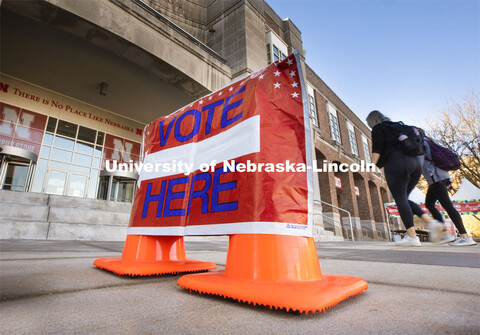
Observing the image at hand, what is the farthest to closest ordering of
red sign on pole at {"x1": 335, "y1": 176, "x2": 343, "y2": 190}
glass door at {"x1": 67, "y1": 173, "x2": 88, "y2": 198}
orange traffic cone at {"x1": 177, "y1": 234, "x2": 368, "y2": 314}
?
red sign on pole at {"x1": 335, "y1": 176, "x2": 343, "y2": 190}
glass door at {"x1": 67, "y1": 173, "x2": 88, "y2": 198}
orange traffic cone at {"x1": 177, "y1": 234, "x2": 368, "y2": 314}

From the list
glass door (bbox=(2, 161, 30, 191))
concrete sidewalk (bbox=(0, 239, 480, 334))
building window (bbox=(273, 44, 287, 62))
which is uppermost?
building window (bbox=(273, 44, 287, 62))

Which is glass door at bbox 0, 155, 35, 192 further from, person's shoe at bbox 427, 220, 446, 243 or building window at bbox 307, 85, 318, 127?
building window at bbox 307, 85, 318, 127

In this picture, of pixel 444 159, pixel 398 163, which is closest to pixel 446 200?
pixel 444 159

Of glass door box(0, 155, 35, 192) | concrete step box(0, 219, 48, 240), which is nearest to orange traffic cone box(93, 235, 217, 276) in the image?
concrete step box(0, 219, 48, 240)

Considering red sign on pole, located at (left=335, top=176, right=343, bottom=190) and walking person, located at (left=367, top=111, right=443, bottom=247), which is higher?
red sign on pole, located at (left=335, top=176, right=343, bottom=190)

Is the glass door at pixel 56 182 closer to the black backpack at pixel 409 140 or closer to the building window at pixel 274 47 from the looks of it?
the building window at pixel 274 47

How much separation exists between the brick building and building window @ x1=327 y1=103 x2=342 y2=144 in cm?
256

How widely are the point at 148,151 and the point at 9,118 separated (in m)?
9.17

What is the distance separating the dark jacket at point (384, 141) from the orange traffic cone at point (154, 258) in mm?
2072

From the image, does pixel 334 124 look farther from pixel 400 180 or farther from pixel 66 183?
pixel 66 183

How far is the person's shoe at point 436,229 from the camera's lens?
2.32 m

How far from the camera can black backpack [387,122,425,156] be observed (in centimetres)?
231

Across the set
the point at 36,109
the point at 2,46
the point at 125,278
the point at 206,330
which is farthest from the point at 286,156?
the point at 36,109

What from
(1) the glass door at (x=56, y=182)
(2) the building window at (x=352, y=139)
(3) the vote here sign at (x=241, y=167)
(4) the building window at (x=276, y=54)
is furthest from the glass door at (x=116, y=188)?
(2) the building window at (x=352, y=139)
